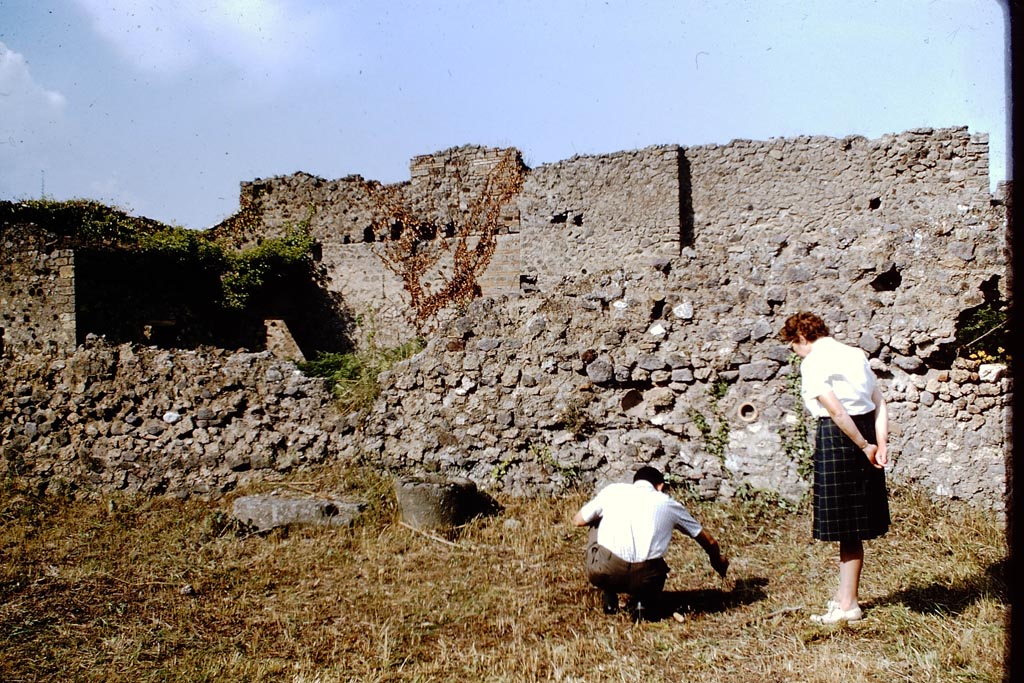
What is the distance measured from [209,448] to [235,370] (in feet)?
2.99

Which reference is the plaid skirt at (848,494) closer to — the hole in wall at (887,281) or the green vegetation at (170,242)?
the hole in wall at (887,281)

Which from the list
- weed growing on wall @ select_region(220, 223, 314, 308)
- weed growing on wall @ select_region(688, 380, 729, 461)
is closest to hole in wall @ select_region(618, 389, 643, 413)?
weed growing on wall @ select_region(688, 380, 729, 461)

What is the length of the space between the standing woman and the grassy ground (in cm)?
50

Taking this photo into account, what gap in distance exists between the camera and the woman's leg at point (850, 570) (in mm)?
4141

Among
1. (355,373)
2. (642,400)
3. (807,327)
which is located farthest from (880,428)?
(355,373)

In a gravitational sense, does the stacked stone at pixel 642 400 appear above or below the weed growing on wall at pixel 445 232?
below

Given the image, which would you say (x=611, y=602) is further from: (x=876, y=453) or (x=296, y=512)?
(x=296, y=512)

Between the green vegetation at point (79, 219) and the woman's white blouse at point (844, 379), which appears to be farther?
the green vegetation at point (79, 219)

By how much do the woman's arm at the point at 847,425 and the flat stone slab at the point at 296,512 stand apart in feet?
14.0

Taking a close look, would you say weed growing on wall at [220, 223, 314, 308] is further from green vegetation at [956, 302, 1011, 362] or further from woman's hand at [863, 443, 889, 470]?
woman's hand at [863, 443, 889, 470]

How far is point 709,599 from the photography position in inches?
192

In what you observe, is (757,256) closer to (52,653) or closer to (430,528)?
(430,528)

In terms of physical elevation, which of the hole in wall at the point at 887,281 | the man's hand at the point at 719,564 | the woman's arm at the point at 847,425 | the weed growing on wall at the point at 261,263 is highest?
the weed growing on wall at the point at 261,263

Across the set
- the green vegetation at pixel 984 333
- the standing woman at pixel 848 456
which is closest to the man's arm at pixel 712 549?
the standing woman at pixel 848 456
